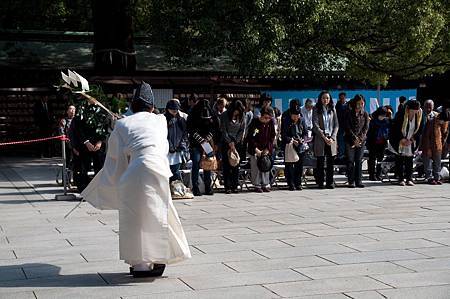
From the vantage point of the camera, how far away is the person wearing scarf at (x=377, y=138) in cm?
1558

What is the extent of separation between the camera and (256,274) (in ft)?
23.1

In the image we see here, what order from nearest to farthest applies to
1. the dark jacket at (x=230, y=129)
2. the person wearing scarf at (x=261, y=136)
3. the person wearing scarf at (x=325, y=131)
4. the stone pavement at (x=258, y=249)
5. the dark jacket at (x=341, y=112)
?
the stone pavement at (x=258, y=249) → the dark jacket at (x=230, y=129) → the person wearing scarf at (x=261, y=136) → the person wearing scarf at (x=325, y=131) → the dark jacket at (x=341, y=112)

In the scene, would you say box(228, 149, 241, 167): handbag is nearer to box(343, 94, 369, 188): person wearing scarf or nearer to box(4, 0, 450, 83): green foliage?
box(343, 94, 369, 188): person wearing scarf

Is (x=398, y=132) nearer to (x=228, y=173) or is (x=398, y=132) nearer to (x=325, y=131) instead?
(x=325, y=131)

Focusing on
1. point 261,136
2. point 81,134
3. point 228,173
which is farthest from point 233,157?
point 81,134

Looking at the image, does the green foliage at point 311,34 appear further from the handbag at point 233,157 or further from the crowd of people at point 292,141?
the handbag at point 233,157

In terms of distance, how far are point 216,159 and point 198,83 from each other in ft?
24.3

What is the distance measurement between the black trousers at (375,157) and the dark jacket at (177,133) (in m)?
4.46

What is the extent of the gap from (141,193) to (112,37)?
16.6 metres

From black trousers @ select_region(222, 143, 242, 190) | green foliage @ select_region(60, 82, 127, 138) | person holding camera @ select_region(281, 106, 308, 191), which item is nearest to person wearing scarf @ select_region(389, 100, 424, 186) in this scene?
person holding camera @ select_region(281, 106, 308, 191)

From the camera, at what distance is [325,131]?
14.3 metres

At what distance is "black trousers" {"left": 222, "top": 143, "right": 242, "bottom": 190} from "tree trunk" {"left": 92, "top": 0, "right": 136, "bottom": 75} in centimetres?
934

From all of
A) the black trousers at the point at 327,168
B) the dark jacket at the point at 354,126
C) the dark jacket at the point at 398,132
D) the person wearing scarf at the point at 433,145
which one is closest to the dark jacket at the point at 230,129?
the black trousers at the point at 327,168

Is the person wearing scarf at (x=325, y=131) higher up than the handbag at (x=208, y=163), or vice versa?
the person wearing scarf at (x=325, y=131)
